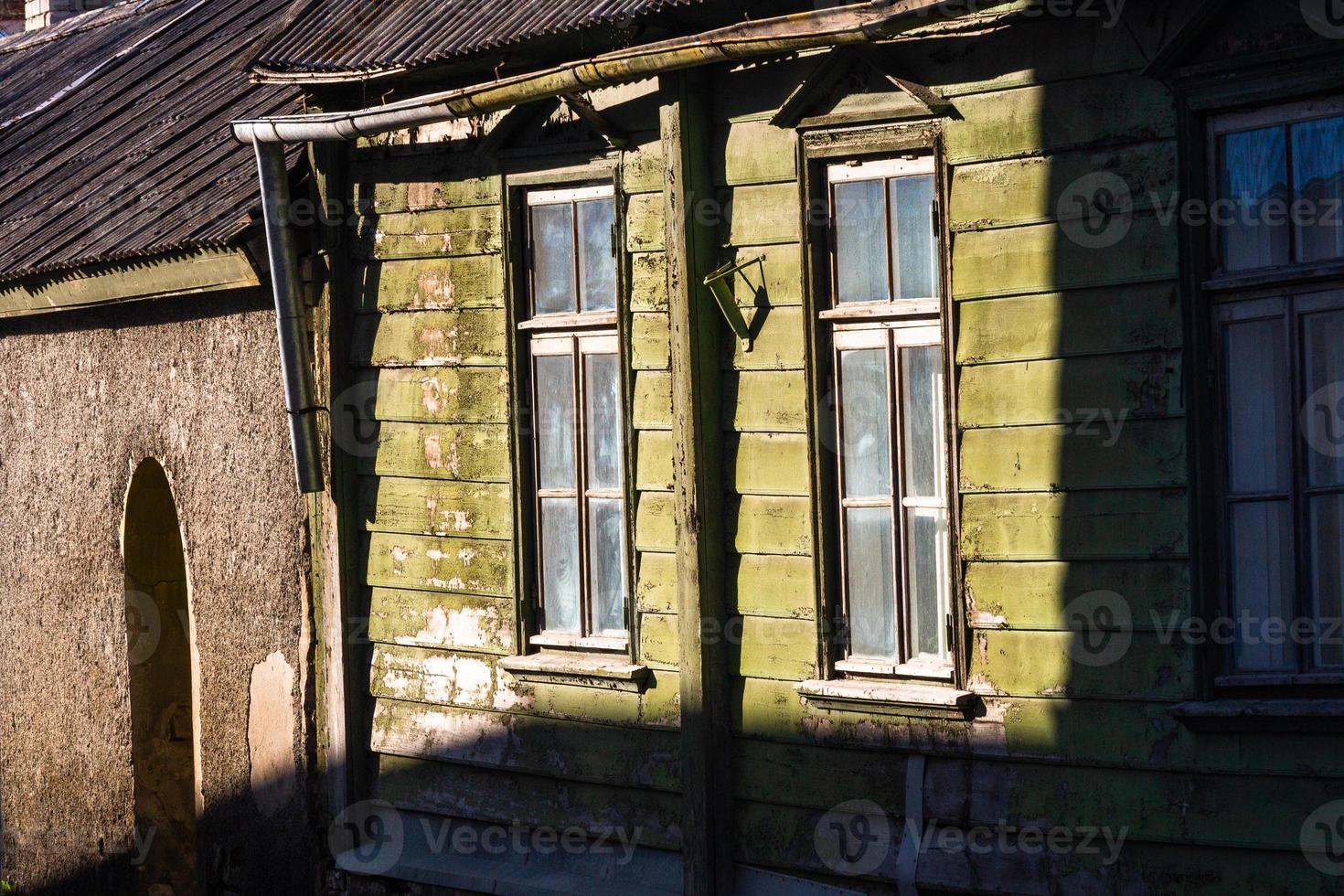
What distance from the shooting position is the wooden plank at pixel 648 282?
646 centimetres

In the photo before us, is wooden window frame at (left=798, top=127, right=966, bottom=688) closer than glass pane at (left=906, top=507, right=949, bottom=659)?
Yes

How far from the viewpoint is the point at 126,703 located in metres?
9.18

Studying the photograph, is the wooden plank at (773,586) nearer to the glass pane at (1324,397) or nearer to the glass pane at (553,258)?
the glass pane at (553,258)

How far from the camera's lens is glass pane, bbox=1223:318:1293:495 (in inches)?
199

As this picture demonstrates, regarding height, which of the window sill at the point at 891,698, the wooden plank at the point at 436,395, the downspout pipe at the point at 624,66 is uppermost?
the downspout pipe at the point at 624,66

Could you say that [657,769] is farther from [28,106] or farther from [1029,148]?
[28,106]

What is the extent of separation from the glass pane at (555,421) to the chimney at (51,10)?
11.6 meters

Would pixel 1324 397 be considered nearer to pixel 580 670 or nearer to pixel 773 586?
pixel 773 586

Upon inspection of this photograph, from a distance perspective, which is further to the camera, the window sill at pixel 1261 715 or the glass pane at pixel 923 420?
the glass pane at pixel 923 420

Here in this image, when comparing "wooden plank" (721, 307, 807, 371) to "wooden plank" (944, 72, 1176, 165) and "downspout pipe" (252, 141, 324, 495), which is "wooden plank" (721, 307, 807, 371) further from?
"downspout pipe" (252, 141, 324, 495)

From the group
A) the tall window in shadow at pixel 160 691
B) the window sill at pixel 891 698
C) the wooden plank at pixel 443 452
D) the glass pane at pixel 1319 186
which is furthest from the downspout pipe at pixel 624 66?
the tall window in shadow at pixel 160 691

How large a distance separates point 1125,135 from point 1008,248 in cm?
52

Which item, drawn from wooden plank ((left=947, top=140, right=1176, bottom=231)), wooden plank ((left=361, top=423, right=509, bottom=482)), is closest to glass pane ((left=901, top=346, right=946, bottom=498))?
wooden plank ((left=947, top=140, right=1176, bottom=231))

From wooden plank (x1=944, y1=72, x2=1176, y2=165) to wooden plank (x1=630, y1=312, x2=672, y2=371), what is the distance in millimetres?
1380
